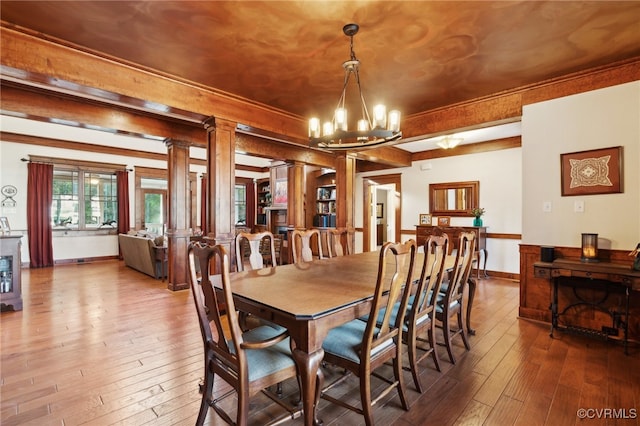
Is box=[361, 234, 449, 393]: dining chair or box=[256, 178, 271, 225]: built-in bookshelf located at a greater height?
box=[256, 178, 271, 225]: built-in bookshelf

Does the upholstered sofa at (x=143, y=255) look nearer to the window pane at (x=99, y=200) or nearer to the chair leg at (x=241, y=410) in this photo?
the window pane at (x=99, y=200)

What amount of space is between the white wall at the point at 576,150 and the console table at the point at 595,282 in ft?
1.19

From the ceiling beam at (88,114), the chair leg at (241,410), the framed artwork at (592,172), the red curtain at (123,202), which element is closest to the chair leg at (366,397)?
the chair leg at (241,410)

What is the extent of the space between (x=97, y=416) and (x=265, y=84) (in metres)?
2.99

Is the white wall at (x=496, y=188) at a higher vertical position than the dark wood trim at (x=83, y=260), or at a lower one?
higher

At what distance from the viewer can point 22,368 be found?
227 cm

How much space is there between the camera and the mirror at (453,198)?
5773 millimetres

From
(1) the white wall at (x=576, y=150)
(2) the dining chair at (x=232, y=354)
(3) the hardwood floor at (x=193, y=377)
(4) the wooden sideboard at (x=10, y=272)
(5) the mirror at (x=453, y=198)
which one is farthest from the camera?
(5) the mirror at (x=453, y=198)

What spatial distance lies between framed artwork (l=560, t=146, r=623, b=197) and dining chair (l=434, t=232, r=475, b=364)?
1507 millimetres

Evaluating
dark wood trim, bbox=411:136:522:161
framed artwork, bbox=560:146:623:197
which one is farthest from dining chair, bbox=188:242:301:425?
dark wood trim, bbox=411:136:522:161

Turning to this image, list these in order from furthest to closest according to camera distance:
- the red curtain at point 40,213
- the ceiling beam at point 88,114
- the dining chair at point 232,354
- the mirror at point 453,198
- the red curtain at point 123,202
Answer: the red curtain at point 123,202 < the red curtain at point 40,213 < the mirror at point 453,198 < the ceiling beam at point 88,114 < the dining chair at point 232,354

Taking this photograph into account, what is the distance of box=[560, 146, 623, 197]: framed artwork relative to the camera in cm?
283

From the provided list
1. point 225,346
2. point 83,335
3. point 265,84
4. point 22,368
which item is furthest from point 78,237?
point 225,346

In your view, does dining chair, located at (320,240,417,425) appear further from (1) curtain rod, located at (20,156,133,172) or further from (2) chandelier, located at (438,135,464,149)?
(1) curtain rod, located at (20,156,133,172)
